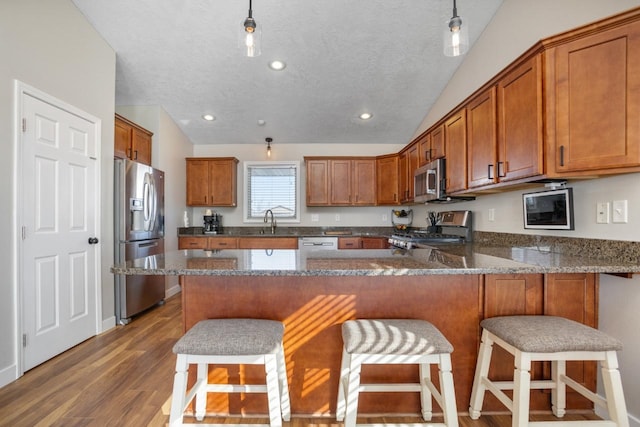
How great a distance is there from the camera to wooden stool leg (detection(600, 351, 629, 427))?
1.25 m

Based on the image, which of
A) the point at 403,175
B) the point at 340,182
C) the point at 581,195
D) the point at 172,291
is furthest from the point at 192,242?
the point at 581,195

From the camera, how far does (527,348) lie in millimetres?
1253

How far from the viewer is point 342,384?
1.48 metres

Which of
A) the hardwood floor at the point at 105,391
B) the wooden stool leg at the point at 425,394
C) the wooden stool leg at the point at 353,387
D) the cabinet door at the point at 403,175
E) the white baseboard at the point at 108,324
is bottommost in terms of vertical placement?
the hardwood floor at the point at 105,391

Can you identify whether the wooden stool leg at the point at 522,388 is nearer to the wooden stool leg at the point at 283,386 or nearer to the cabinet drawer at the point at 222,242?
the wooden stool leg at the point at 283,386

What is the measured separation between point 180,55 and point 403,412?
374 cm

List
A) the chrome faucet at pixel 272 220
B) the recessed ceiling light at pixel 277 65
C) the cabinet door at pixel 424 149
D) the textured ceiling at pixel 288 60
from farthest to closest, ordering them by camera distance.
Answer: the chrome faucet at pixel 272 220
the cabinet door at pixel 424 149
the recessed ceiling light at pixel 277 65
the textured ceiling at pixel 288 60

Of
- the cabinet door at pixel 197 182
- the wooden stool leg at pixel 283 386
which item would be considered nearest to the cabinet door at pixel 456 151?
the wooden stool leg at pixel 283 386

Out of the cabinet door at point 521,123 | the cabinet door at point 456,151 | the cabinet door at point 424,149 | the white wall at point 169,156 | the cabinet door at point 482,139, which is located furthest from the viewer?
the white wall at point 169,156

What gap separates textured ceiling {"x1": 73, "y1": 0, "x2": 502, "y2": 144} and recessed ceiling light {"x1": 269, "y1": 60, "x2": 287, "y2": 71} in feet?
0.17

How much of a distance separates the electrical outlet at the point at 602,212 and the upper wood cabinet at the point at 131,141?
13.7ft

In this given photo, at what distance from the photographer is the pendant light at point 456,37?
1.64 meters

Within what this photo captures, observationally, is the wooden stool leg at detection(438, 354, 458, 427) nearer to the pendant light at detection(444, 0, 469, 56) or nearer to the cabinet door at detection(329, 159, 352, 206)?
the pendant light at detection(444, 0, 469, 56)

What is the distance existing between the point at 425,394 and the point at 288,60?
10.7ft
